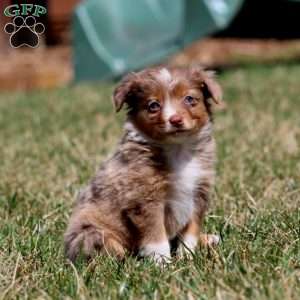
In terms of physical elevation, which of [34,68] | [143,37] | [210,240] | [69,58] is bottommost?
[69,58]

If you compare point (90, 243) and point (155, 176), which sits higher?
point (155, 176)

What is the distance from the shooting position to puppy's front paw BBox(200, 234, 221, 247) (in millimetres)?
3787

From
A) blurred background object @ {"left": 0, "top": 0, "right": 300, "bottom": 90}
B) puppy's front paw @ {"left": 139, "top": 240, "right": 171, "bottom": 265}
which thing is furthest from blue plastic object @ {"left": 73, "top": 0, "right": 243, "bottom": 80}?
puppy's front paw @ {"left": 139, "top": 240, "right": 171, "bottom": 265}

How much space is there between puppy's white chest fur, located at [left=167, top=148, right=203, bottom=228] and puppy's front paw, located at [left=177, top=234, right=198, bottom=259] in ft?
0.20

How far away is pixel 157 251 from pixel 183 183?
0.32 m

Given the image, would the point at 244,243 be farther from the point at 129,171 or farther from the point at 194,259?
the point at 129,171

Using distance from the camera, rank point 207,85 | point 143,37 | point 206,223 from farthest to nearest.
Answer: point 143,37 → point 206,223 → point 207,85

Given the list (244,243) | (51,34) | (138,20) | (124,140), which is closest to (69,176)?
(124,140)

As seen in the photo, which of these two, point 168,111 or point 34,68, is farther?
point 34,68

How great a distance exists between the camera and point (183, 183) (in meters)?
3.78

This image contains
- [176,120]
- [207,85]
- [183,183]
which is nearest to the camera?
[176,120]

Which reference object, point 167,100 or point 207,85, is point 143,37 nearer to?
point 207,85

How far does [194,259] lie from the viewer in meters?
3.53

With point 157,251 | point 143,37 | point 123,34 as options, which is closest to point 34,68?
point 123,34
